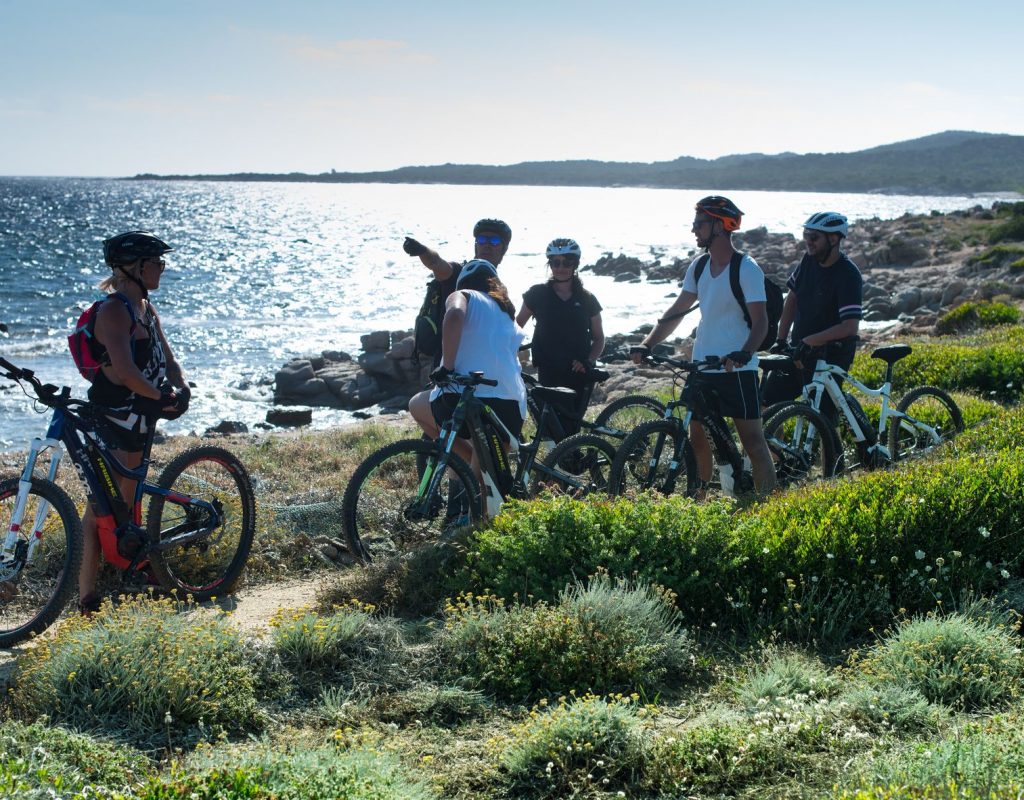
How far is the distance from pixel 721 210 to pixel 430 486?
310 cm

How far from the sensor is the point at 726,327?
7941 mm

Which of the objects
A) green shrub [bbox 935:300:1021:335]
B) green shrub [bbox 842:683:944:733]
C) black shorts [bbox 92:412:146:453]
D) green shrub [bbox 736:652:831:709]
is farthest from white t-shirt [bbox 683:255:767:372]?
green shrub [bbox 935:300:1021:335]

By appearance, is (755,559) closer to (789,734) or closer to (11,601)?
(789,734)

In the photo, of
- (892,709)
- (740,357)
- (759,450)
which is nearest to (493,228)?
(740,357)

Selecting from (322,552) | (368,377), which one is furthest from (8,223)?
(322,552)

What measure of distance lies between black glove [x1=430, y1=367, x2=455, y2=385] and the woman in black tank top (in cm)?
168

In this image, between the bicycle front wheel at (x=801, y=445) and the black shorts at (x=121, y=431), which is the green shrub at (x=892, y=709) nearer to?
the bicycle front wheel at (x=801, y=445)

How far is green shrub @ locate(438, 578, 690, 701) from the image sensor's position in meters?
5.21

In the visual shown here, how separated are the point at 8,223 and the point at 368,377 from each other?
92326 mm

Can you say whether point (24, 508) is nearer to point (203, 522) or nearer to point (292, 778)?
point (203, 522)

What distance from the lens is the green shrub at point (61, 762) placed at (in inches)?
151

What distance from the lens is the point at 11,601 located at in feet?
21.2

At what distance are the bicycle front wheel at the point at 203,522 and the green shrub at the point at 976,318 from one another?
17.2 meters

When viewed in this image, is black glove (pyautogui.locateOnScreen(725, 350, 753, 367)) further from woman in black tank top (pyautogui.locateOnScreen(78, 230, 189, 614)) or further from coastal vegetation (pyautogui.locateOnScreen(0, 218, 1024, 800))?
woman in black tank top (pyautogui.locateOnScreen(78, 230, 189, 614))
